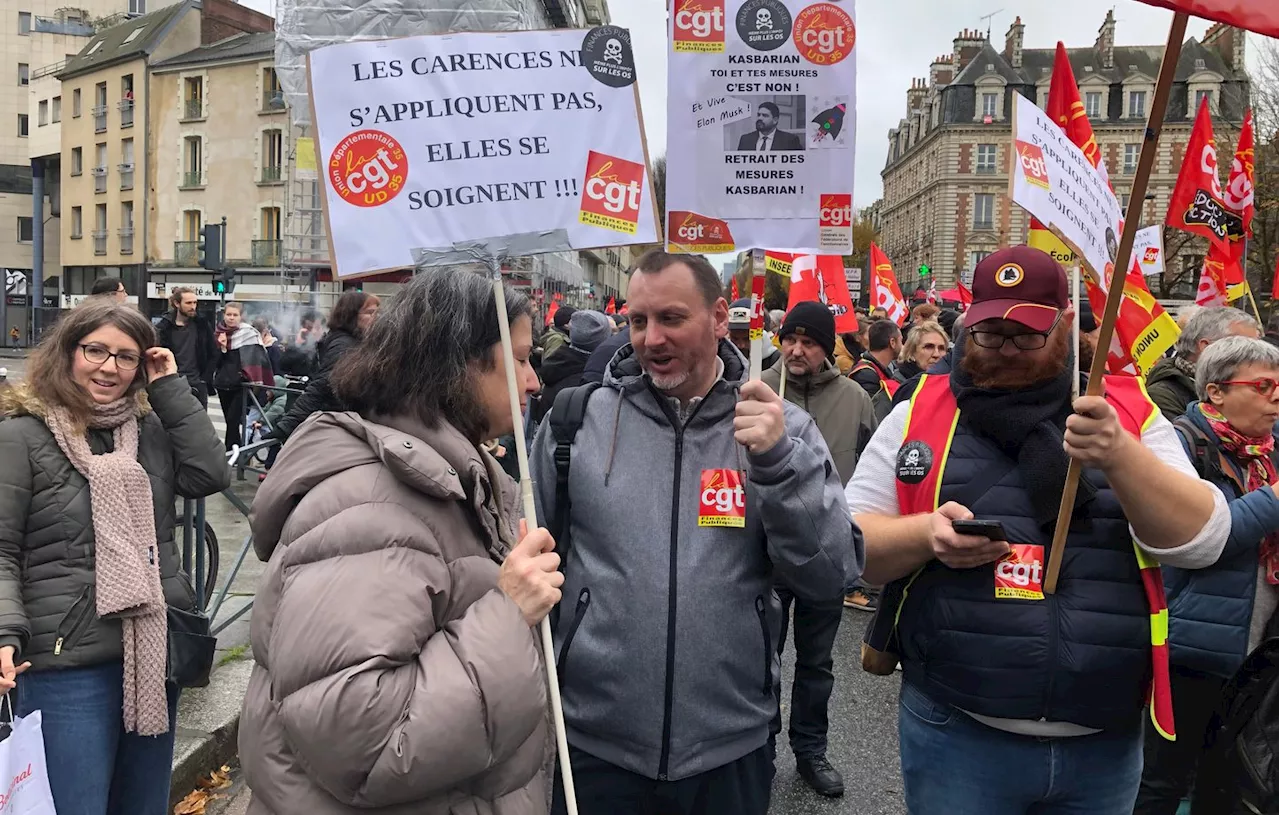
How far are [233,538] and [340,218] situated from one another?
20.4ft

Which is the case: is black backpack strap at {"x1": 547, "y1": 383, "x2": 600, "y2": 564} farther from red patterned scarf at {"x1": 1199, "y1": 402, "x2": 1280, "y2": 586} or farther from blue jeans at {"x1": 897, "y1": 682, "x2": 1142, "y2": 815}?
red patterned scarf at {"x1": 1199, "y1": 402, "x2": 1280, "y2": 586}

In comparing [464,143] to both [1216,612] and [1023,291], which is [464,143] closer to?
[1023,291]

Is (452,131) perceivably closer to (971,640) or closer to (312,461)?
(312,461)

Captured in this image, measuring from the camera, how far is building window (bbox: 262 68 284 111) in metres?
37.8

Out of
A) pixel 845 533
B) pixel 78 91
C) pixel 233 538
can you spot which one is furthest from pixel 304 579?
pixel 78 91

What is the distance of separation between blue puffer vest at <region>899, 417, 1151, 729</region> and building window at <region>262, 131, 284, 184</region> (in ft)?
132

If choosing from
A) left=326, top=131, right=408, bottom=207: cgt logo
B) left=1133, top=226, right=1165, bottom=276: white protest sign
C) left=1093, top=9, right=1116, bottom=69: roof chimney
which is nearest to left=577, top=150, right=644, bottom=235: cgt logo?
left=326, top=131, right=408, bottom=207: cgt logo

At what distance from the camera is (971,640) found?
7.50 ft

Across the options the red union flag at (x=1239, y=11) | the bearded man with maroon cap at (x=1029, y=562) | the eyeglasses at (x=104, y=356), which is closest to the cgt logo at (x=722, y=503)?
the bearded man with maroon cap at (x=1029, y=562)

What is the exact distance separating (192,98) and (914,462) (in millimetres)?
44283

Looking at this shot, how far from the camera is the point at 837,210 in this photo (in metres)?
3.13

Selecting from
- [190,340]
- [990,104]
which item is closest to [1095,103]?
[990,104]

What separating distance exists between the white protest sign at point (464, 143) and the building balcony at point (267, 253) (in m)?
37.9

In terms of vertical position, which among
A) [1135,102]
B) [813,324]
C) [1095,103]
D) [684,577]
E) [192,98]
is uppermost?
[1095,103]
